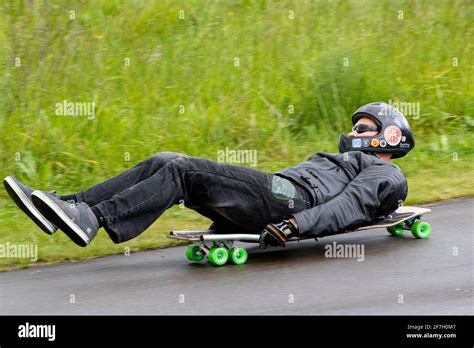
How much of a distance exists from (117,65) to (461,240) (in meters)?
4.97

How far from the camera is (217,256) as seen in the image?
20.9 ft

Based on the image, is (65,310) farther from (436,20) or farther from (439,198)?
(436,20)

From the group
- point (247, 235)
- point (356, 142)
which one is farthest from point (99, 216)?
point (356, 142)

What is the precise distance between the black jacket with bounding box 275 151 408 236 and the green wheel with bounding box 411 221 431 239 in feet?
1.55

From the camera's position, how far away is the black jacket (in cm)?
630

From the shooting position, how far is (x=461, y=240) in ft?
22.6

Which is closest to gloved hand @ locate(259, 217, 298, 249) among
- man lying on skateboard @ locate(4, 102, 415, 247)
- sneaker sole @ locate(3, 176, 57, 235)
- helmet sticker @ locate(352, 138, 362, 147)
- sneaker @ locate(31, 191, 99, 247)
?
man lying on skateboard @ locate(4, 102, 415, 247)

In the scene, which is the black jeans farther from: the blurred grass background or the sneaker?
the blurred grass background

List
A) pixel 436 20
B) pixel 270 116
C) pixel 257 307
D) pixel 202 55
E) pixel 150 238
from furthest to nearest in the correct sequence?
pixel 436 20, pixel 202 55, pixel 270 116, pixel 150 238, pixel 257 307

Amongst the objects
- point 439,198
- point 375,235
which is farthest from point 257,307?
point 439,198

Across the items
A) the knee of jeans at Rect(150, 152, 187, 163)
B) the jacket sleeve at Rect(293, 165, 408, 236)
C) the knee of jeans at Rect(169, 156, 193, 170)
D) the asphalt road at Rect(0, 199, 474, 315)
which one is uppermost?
the knee of jeans at Rect(150, 152, 187, 163)

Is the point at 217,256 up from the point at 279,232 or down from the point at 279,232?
down

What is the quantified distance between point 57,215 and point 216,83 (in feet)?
16.7

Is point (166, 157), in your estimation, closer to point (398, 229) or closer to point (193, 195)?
point (193, 195)
